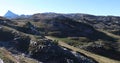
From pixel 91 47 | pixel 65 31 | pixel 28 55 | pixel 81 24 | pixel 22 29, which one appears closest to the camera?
pixel 28 55

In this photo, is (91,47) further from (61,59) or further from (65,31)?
(61,59)

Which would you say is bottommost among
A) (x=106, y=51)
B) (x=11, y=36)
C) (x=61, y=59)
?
(x=106, y=51)

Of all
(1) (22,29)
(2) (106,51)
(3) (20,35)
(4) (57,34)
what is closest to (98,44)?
(2) (106,51)

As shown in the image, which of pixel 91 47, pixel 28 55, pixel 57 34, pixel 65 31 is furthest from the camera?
pixel 65 31

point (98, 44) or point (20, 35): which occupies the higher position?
point (20, 35)

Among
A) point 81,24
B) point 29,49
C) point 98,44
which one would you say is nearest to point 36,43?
point 29,49

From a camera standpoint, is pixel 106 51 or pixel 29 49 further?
pixel 106 51

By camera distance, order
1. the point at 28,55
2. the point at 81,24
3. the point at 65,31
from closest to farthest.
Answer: the point at 28,55 < the point at 65,31 < the point at 81,24

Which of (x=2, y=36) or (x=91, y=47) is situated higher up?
(x=2, y=36)

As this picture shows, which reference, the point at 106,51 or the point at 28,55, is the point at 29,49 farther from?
the point at 106,51
